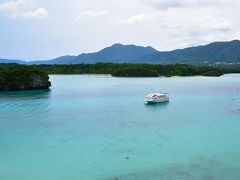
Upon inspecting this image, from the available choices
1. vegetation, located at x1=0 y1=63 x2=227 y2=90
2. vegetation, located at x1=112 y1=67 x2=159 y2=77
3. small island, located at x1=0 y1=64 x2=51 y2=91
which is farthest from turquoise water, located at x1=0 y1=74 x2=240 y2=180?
vegetation, located at x1=112 y1=67 x2=159 y2=77

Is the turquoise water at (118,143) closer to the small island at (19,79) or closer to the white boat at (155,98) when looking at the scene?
the white boat at (155,98)

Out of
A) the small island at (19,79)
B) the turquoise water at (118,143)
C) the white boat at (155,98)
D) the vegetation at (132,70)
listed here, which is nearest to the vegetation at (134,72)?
the vegetation at (132,70)

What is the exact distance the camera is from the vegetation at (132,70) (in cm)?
13770

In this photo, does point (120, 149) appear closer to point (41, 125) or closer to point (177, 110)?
point (41, 125)

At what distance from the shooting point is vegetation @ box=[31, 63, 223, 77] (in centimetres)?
13770

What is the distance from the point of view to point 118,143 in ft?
84.2

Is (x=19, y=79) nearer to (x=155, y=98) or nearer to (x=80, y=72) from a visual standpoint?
(x=155, y=98)

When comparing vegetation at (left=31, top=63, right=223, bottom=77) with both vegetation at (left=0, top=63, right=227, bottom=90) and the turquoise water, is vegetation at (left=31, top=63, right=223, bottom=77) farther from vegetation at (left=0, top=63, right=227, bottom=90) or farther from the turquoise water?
the turquoise water

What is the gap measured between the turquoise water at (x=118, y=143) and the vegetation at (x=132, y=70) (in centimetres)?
9274

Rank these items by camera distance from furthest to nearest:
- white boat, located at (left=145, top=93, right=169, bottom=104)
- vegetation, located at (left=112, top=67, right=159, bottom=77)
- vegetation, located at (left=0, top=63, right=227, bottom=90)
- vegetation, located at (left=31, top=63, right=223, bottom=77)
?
vegetation, located at (left=31, top=63, right=223, bottom=77) < vegetation, located at (left=112, top=67, right=159, bottom=77) < vegetation, located at (left=0, top=63, right=227, bottom=90) < white boat, located at (left=145, top=93, right=169, bottom=104)

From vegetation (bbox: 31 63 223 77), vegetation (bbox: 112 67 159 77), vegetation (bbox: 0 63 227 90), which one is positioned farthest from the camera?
vegetation (bbox: 31 63 223 77)

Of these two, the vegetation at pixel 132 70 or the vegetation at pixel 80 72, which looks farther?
the vegetation at pixel 132 70

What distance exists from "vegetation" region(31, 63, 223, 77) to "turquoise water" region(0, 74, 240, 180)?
92.7 metres

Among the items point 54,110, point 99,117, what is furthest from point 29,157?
point 54,110
